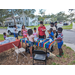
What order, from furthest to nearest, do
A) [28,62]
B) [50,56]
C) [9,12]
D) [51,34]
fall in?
[9,12] < [51,34] < [50,56] < [28,62]

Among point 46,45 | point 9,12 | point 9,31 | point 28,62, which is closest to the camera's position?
point 46,45

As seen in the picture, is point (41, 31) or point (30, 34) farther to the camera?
point (41, 31)

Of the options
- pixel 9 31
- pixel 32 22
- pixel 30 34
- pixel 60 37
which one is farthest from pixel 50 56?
pixel 32 22

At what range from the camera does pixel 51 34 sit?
3.95m

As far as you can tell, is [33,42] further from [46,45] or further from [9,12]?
[9,12]

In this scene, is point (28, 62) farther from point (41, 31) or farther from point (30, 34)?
point (41, 31)

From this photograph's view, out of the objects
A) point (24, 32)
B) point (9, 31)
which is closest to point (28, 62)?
point (24, 32)

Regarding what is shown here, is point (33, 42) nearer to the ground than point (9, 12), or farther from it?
nearer to the ground

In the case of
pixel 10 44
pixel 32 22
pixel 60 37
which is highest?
pixel 32 22

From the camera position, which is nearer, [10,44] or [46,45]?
[46,45]

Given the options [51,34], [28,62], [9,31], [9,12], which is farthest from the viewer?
[9,12]

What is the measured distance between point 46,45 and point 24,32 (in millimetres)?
2488

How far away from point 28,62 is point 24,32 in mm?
2419

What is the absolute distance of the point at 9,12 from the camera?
14297 mm
